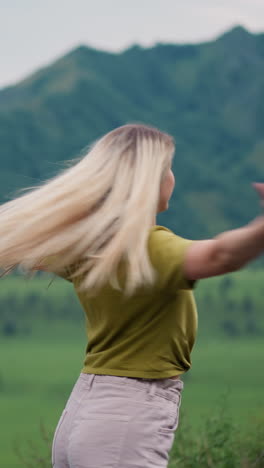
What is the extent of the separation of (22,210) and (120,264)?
1.12 feet

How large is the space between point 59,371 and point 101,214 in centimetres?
3214

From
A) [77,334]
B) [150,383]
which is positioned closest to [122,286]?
[150,383]

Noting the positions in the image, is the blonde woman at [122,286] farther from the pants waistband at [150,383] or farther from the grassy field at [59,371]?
the grassy field at [59,371]

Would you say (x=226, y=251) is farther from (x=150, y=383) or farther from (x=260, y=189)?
(x=150, y=383)

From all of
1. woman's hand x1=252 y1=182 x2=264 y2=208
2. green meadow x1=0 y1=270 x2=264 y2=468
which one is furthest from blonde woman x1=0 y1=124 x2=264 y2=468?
green meadow x1=0 y1=270 x2=264 y2=468

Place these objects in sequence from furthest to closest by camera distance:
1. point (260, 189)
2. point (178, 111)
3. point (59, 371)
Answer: point (178, 111)
point (59, 371)
point (260, 189)

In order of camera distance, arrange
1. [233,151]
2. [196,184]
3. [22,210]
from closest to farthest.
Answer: [22,210] < [196,184] < [233,151]

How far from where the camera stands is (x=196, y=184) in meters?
48.6

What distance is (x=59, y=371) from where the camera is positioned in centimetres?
3366

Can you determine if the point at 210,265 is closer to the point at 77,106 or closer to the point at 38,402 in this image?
the point at 38,402

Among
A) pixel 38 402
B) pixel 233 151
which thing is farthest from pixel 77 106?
pixel 38 402

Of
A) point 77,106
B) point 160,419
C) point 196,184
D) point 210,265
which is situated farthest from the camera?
point 77,106

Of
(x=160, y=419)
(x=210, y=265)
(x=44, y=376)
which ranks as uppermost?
(x=210, y=265)

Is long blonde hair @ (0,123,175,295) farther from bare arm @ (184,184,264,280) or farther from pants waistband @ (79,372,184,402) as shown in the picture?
pants waistband @ (79,372,184,402)
